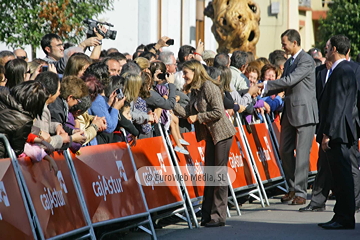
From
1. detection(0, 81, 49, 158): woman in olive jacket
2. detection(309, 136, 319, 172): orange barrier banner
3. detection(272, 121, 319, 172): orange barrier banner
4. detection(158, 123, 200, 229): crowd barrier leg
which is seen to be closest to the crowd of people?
detection(0, 81, 49, 158): woman in olive jacket

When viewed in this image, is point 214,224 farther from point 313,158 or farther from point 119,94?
point 313,158

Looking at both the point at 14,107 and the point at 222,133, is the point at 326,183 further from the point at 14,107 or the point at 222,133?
the point at 14,107

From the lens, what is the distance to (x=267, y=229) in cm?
907

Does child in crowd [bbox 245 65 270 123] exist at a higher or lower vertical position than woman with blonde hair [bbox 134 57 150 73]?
lower

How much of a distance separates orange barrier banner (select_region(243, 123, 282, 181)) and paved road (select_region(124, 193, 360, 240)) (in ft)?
3.88

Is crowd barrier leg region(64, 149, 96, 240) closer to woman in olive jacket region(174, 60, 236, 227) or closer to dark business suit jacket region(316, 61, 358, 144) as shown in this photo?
woman in olive jacket region(174, 60, 236, 227)

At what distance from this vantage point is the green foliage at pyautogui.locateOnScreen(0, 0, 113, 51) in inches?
639

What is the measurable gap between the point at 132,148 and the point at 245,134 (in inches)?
129

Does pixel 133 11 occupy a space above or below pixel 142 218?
above

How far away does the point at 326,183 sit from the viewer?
10.4 m

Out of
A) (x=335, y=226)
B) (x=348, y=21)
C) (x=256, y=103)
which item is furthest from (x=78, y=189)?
(x=348, y=21)

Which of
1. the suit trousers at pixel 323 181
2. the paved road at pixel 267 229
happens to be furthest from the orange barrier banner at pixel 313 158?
the suit trousers at pixel 323 181

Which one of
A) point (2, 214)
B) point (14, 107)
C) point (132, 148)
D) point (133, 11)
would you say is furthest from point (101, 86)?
point (133, 11)

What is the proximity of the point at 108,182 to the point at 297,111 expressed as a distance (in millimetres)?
4079
